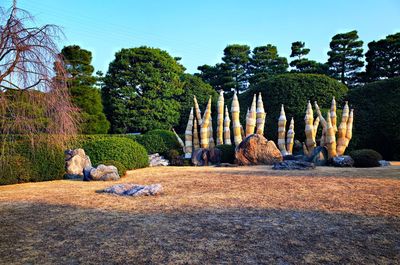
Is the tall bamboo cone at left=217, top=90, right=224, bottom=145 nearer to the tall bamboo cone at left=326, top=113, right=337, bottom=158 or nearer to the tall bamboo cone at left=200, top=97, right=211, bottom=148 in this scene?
the tall bamboo cone at left=200, top=97, right=211, bottom=148

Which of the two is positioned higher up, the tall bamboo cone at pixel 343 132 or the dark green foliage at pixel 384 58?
the dark green foliage at pixel 384 58

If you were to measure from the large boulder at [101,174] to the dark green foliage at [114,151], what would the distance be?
6.60 ft

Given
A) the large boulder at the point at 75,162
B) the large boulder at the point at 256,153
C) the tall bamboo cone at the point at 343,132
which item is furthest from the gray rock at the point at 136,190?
the tall bamboo cone at the point at 343,132

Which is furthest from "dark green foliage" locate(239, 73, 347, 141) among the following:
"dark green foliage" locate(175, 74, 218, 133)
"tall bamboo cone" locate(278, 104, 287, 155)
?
"dark green foliage" locate(175, 74, 218, 133)

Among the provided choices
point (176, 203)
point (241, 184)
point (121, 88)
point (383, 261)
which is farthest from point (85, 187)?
point (121, 88)

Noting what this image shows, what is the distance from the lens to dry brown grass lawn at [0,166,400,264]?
115 inches

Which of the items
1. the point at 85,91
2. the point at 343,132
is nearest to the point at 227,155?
the point at 343,132

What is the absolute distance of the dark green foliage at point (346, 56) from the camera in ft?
79.7

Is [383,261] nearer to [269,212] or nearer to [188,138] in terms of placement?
[269,212]

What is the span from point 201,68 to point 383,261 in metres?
30.9

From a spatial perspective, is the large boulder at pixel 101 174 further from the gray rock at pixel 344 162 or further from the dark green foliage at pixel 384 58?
the dark green foliage at pixel 384 58

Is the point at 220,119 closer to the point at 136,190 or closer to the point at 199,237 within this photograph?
the point at 136,190

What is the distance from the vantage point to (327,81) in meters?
16.2

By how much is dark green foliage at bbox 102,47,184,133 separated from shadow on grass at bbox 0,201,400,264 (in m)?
14.8
